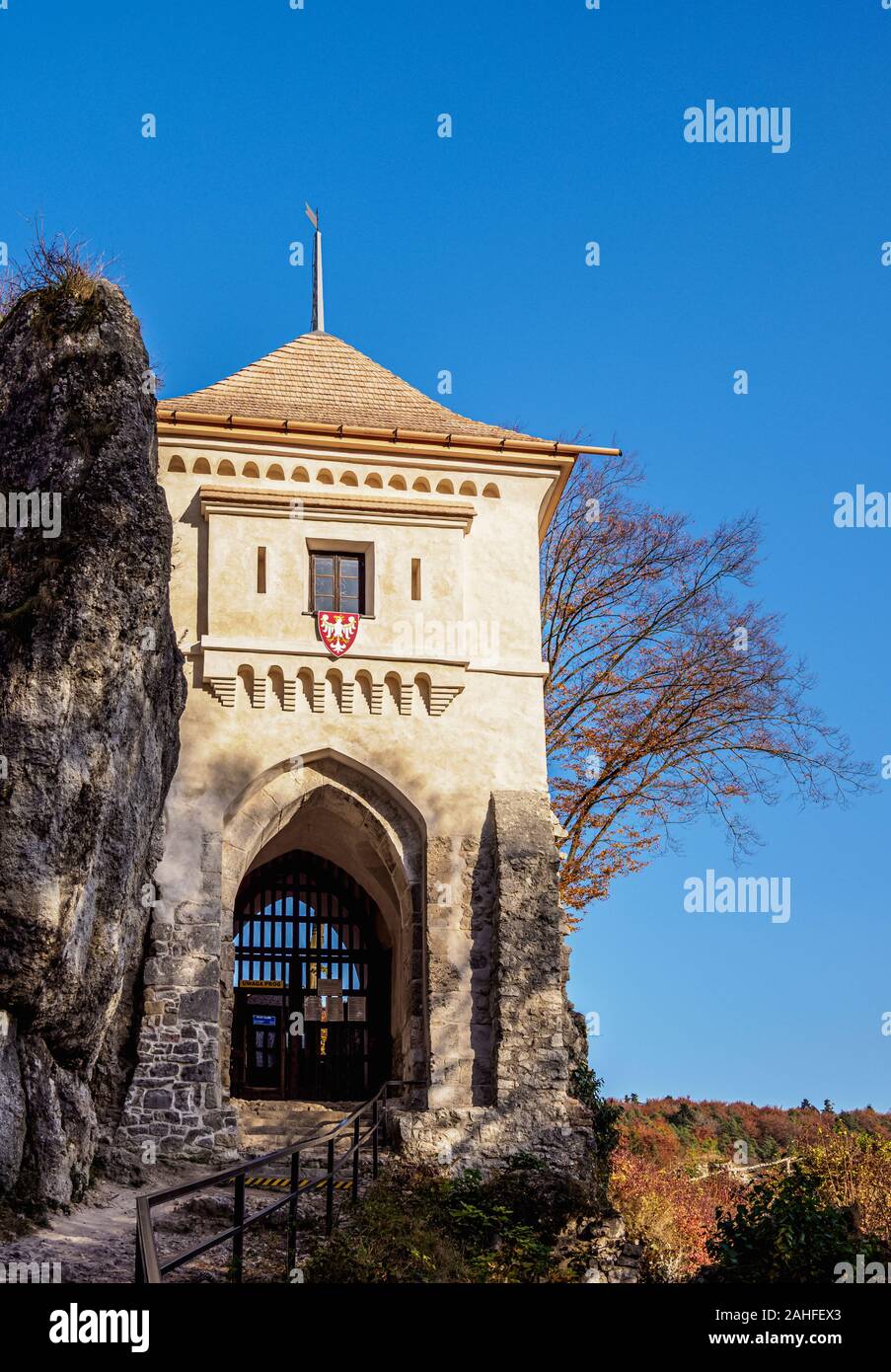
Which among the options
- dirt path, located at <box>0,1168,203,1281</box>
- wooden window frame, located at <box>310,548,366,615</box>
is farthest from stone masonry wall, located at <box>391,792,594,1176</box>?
dirt path, located at <box>0,1168,203,1281</box>

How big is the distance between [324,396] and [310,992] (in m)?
7.64

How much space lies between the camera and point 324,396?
64.0ft

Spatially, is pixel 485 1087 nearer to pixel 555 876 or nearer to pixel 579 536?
pixel 555 876

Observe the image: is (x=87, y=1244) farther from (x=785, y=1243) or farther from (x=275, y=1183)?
(x=785, y=1243)

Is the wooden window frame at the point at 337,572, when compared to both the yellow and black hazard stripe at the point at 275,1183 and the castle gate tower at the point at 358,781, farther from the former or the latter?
the yellow and black hazard stripe at the point at 275,1183

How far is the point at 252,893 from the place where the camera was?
19.4 metres

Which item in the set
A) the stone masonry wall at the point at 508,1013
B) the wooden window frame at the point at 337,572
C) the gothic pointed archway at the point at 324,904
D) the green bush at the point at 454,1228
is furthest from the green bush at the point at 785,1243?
the wooden window frame at the point at 337,572

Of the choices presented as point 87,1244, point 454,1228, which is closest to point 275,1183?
point 454,1228

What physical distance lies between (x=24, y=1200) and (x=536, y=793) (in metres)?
7.96

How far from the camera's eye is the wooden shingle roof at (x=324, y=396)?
736 inches

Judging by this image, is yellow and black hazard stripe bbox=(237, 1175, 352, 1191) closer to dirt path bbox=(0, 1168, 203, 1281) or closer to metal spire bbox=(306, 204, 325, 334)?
dirt path bbox=(0, 1168, 203, 1281)

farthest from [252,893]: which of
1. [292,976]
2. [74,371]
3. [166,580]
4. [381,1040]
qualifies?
[74,371]

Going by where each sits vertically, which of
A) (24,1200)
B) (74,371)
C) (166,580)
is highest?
(74,371)

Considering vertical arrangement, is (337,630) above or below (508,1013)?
above
